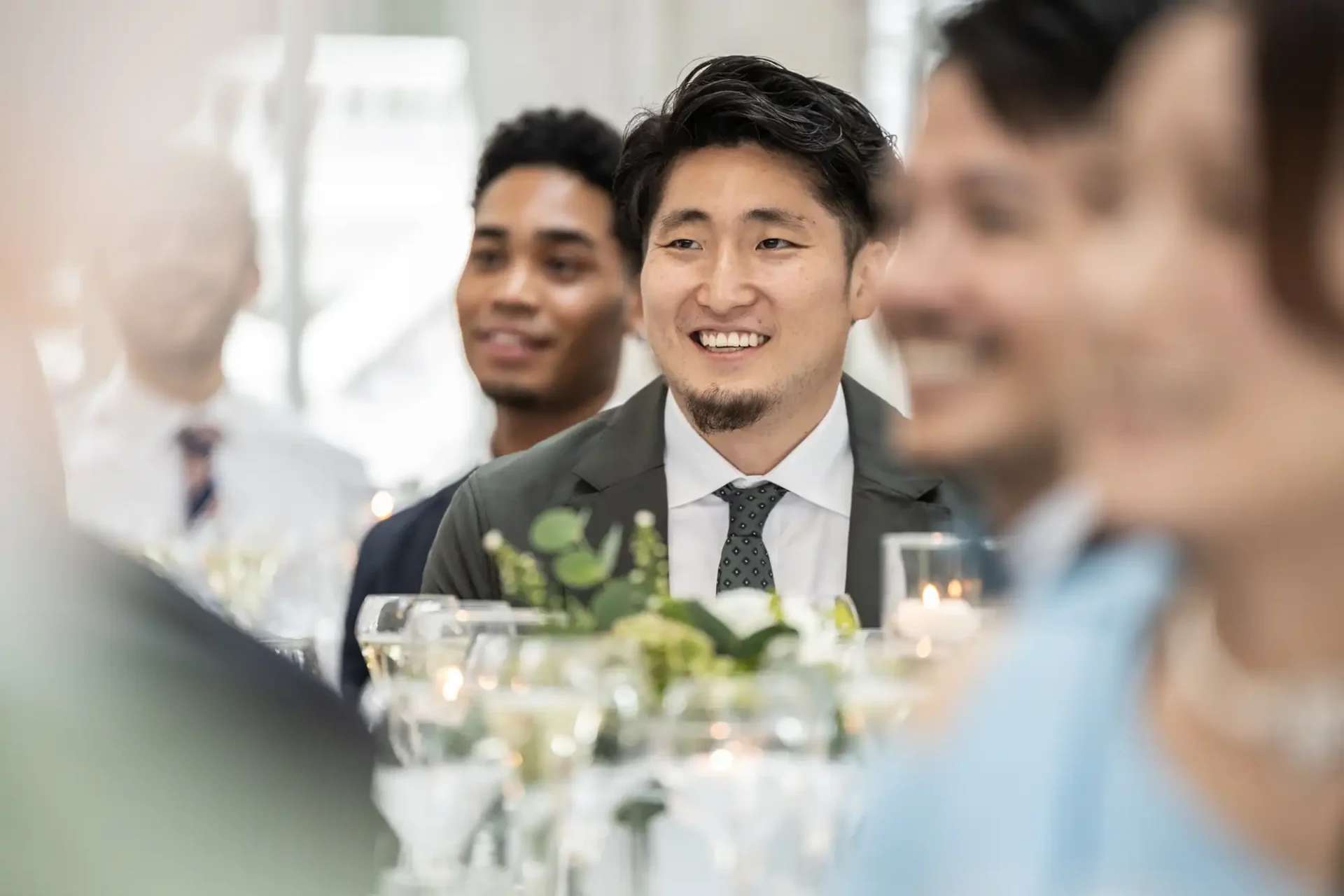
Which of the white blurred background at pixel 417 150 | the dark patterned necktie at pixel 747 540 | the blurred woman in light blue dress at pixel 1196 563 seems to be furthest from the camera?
the white blurred background at pixel 417 150

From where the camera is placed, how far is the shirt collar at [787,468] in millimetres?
2490

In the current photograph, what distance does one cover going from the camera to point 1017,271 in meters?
1.55

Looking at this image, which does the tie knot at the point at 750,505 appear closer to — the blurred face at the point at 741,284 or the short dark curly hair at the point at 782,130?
the blurred face at the point at 741,284

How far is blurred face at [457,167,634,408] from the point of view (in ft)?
10.1

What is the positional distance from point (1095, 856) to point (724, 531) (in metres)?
1.65

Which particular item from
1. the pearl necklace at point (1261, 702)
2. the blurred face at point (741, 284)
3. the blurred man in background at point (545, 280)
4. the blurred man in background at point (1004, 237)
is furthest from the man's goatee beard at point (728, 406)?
the pearl necklace at point (1261, 702)

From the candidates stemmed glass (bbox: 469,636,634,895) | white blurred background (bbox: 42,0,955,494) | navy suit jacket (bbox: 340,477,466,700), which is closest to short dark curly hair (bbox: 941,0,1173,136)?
stemmed glass (bbox: 469,636,634,895)

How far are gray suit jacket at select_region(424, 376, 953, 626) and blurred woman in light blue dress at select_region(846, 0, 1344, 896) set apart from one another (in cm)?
147

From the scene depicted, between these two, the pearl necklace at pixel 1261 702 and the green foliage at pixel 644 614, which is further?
the green foliage at pixel 644 614

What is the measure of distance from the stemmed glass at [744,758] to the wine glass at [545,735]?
64mm

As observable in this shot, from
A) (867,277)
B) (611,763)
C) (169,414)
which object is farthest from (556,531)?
(169,414)

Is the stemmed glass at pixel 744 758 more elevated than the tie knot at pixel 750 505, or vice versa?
the tie knot at pixel 750 505

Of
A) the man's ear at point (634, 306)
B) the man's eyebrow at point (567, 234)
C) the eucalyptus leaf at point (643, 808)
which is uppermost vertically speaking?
the man's eyebrow at point (567, 234)

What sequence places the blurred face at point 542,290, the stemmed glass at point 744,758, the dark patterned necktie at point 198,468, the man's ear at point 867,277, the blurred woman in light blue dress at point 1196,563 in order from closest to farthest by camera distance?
1. the blurred woman in light blue dress at point 1196,563
2. the stemmed glass at point 744,758
3. the man's ear at point 867,277
4. the blurred face at point 542,290
5. the dark patterned necktie at point 198,468
